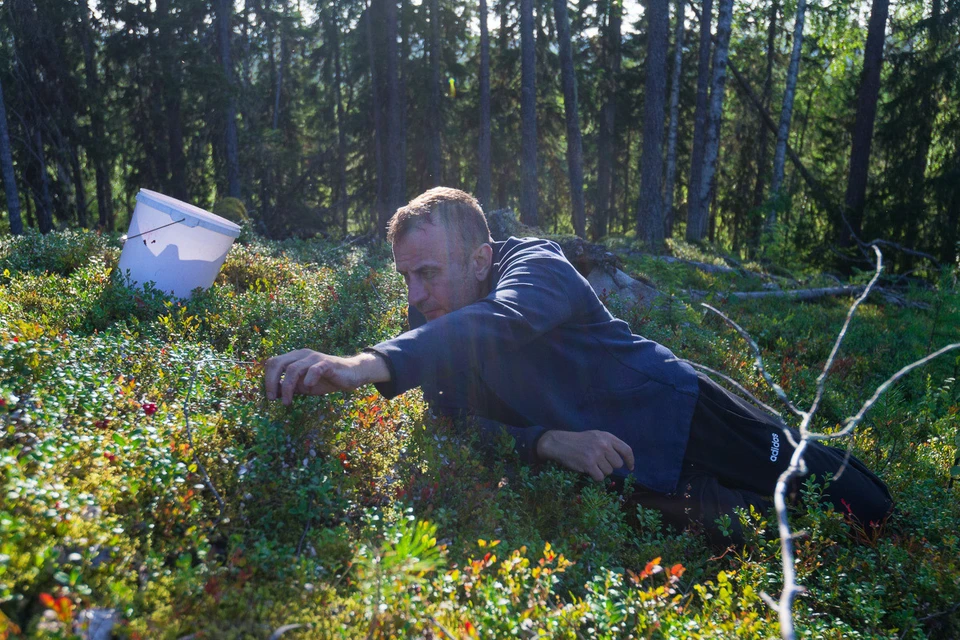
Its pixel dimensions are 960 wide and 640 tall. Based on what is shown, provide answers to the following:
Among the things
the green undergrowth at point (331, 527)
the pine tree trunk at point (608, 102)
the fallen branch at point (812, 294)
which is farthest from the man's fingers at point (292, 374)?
the pine tree trunk at point (608, 102)

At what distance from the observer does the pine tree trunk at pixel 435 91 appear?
2611 centimetres

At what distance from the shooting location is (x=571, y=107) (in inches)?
749

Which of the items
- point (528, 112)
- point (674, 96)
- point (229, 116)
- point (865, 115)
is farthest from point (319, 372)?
point (674, 96)

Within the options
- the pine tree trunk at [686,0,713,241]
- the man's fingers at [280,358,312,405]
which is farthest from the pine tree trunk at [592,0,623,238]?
the man's fingers at [280,358,312,405]

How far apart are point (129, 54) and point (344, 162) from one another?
10158 mm

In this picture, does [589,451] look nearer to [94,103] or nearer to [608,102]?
[94,103]

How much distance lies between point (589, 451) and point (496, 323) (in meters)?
0.87

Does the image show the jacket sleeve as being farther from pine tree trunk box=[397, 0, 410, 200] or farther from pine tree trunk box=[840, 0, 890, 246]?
pine tree trunk box=[397, 0, 410, 200]

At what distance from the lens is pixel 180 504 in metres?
2.48

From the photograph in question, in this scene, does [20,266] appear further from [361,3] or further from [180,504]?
[361,3]

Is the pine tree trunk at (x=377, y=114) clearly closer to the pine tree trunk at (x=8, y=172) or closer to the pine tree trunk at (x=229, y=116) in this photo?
the pine tree trunk at (x=229, y=116)

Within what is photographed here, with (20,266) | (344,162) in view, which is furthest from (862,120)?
(344,162)

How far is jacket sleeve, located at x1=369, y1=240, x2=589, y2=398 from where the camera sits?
2980 millimetres

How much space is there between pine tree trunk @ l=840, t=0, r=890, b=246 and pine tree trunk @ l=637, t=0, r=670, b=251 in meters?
4.73
